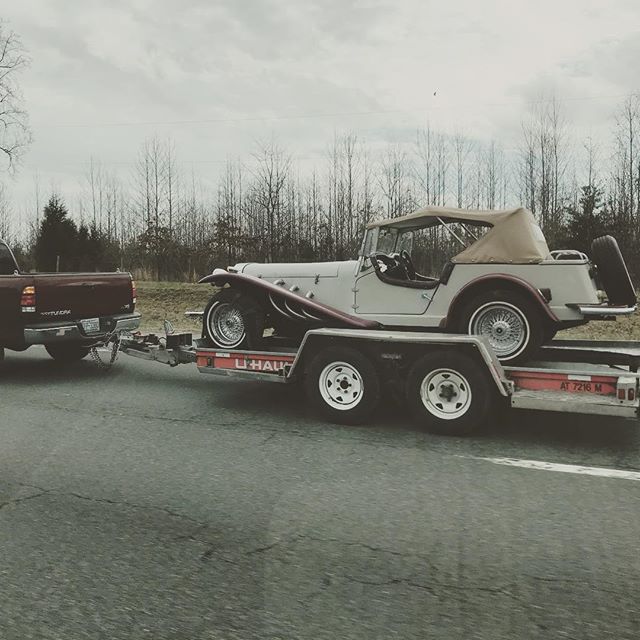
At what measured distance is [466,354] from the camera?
548cm

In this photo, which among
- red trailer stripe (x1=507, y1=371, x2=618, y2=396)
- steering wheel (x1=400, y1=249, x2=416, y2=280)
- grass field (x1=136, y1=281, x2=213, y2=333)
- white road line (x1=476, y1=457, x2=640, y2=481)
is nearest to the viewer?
white road line (x1=476, y1=457, x2=640, y2=481)

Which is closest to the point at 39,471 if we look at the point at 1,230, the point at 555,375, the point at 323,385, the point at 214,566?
the point at 214,566

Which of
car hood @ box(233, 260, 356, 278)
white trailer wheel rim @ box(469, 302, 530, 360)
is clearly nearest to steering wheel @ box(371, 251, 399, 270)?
car hood @ box(233, 260, 356, 278)

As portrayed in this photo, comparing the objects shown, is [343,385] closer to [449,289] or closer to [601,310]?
[449,289]

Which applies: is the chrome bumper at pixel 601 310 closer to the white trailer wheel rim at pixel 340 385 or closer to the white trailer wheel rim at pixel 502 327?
the white trailer wheel rim at pixel 502 327

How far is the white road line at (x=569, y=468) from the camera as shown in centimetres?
450

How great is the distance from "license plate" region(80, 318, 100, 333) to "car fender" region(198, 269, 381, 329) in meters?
2.07

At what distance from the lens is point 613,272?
6195mm

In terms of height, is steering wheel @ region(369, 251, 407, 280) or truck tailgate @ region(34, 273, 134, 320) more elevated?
steering wheel @ region(369, 251, 407, 280)

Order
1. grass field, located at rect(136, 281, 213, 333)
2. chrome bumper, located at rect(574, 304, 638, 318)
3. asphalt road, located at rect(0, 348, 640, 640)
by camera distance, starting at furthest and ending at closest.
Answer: grass field, located at rect(136, 281, 213, 333) < chrome bumper, located at rect(574, 304, 638, 318) < asphalt road, located at rect(0, 348, 640, 640)

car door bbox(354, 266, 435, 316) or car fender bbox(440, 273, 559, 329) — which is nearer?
car fender bbox(440, 273, 559, 329)

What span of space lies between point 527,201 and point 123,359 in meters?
27.1

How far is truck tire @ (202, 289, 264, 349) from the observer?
277 inches

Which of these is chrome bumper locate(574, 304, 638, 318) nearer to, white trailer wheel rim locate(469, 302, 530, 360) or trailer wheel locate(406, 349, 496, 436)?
white trailer wheel rim locate(469, 302, 530, 360)
